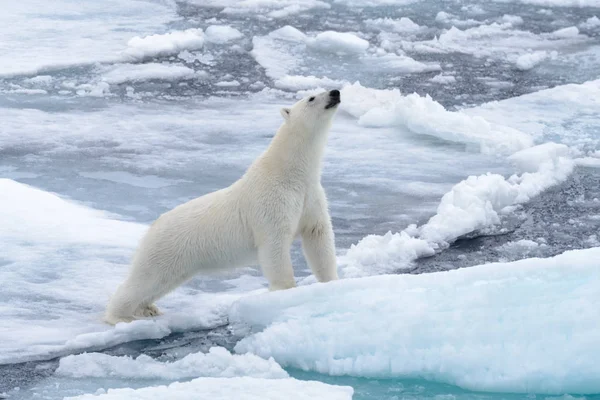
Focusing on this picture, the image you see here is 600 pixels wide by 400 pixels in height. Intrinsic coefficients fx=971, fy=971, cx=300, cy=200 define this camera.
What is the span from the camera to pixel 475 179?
5938 millimetres

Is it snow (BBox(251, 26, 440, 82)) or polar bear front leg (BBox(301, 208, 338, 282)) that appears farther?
snow (BBox(251, 26, 440, 82))

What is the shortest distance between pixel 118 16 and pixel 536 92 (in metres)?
5.55

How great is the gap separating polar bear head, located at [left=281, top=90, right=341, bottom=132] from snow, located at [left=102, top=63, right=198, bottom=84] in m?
5.04

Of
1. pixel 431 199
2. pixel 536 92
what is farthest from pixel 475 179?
pixel 536 92

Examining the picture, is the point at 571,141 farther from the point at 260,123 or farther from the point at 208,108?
the point at 208,108

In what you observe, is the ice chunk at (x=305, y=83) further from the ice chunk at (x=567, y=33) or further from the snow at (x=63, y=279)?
the snow at (x=63, y=279)

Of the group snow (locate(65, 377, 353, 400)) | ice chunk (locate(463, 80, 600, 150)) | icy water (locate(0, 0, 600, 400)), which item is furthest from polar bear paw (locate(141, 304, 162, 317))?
ice chunk (locate(463, 80, 600, 150))

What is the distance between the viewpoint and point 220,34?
1065cm

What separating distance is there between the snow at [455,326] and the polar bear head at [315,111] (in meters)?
0.84

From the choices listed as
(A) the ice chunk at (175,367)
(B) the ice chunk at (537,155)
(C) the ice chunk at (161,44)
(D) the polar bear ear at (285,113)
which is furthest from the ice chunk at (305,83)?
(A) the ice chunk at (175,367)

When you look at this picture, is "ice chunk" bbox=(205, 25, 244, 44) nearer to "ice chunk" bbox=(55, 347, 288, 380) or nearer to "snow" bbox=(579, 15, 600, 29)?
"snow" bbox=(579, 15, 600, 29)

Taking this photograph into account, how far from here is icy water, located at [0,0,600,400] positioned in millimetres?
3607

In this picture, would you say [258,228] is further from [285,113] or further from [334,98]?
[334,98]

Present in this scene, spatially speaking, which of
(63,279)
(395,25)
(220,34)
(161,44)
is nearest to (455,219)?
(63,279)
